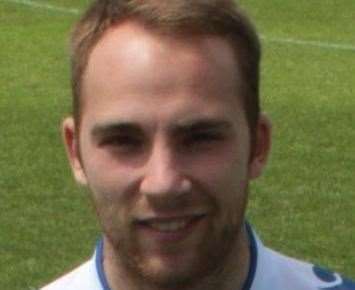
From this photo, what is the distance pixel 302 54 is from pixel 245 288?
13346 millimetres

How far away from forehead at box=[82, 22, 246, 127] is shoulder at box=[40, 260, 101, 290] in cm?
32

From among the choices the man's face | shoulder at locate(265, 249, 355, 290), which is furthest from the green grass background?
the man's face

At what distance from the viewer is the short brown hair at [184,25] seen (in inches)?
95.7

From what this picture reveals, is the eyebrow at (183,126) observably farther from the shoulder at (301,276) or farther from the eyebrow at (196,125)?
the shoulder at (301,276)

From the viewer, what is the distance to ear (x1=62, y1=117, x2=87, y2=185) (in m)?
2.52

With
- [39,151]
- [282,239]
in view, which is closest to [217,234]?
[282,239]

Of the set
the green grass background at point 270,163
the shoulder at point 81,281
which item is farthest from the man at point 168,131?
the green grass background at point 270,163

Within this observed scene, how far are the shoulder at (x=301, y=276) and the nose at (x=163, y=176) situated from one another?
1.22ft

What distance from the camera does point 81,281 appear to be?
2.63 m

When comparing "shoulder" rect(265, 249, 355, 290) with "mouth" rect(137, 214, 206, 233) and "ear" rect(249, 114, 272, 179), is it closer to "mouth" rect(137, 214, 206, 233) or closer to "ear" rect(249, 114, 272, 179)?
"ear" rect(249, 114, 272, 179)

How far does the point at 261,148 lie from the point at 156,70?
279 millimetres

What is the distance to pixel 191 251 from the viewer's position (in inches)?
92.2

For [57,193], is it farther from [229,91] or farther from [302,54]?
[229,91]

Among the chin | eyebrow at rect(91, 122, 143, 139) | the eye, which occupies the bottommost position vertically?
the chin
